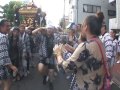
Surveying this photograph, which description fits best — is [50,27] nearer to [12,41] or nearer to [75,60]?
[12,41]

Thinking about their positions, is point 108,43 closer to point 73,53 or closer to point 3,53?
point 3,53

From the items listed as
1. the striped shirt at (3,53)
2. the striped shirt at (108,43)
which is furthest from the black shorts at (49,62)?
the striped shirt at (3,53)

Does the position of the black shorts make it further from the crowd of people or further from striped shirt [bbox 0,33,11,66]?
striped shirt [bbox 0,33,11,66]

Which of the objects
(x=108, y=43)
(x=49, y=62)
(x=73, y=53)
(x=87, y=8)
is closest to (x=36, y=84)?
(x=49, y=62)

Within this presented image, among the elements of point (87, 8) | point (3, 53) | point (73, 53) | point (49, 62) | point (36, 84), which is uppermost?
point (87, 8)

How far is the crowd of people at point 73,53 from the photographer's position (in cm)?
418

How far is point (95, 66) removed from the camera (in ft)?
13.8

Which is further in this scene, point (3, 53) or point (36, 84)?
point (36, 84)

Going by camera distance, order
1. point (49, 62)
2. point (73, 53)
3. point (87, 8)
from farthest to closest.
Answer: point (87, 8) < point (49, 62) < point (73, 53)

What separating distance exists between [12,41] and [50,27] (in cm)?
208

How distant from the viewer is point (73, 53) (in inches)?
166

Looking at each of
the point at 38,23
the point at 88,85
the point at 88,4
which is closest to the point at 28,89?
the point at 88,85

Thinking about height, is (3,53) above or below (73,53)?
below

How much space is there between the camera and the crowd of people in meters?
4.18
